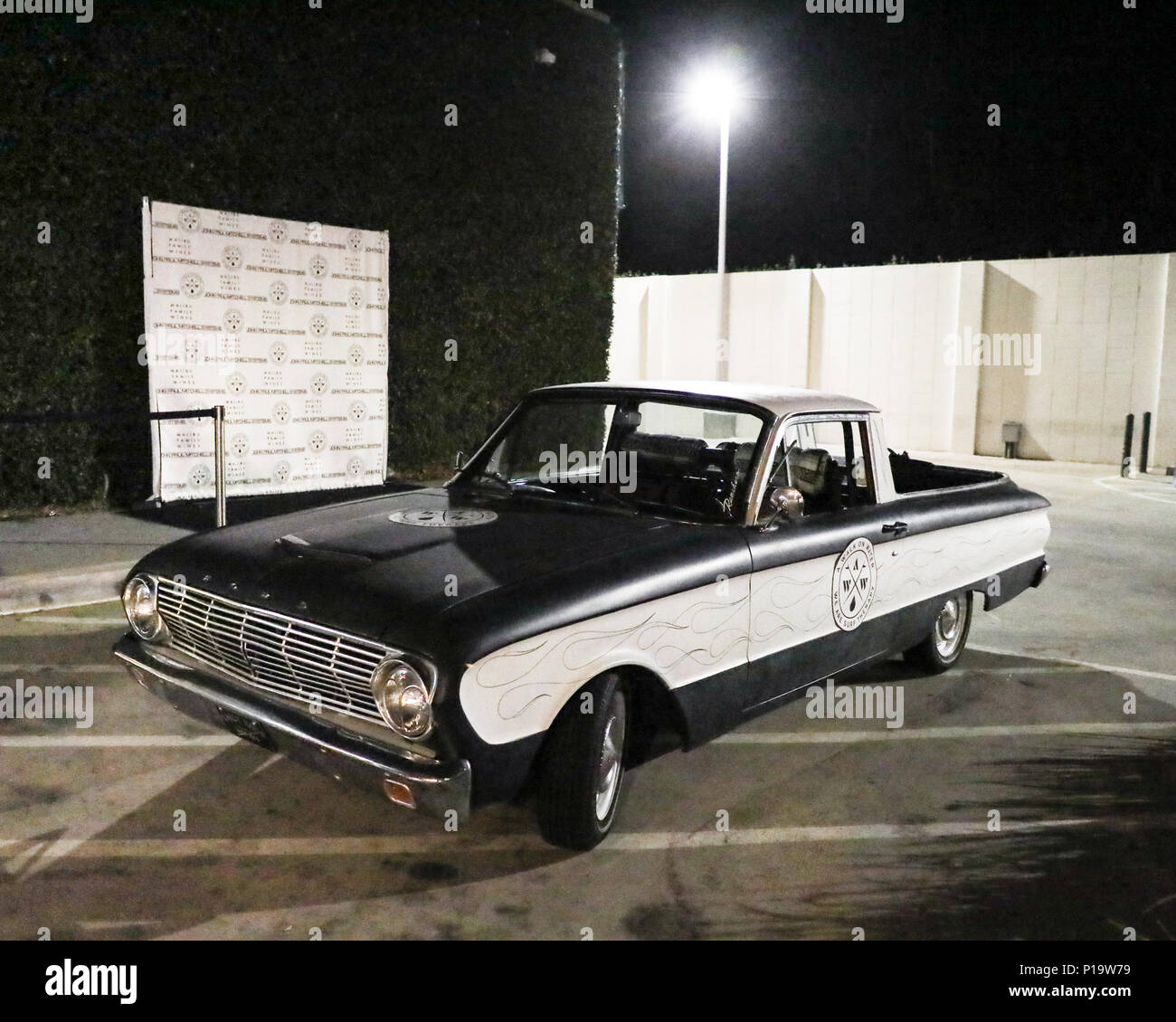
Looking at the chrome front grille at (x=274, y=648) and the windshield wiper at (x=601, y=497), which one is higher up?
the windshield wiper at (x=601, y=497)

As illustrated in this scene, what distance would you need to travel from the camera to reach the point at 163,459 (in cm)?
977

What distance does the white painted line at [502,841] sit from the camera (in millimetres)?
3826

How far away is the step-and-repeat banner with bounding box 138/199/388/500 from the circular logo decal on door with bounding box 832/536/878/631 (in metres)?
6.76

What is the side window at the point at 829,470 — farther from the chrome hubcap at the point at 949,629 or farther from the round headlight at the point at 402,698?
the round headlight at the point at 402,698

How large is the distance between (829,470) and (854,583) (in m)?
0.53

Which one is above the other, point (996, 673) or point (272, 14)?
point (272, 14)

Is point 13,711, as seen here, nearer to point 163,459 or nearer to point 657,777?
point 657,777

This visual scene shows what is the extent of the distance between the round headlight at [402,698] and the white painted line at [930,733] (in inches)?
84.5

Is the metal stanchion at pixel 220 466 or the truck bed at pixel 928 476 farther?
the metal stanchion at pixel 220 466

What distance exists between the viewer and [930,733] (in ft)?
17.3

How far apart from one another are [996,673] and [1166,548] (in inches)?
213

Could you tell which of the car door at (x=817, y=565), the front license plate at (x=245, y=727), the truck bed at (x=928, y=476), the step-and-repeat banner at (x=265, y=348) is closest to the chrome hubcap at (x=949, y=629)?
the truck bed at (x=928, y=476)
